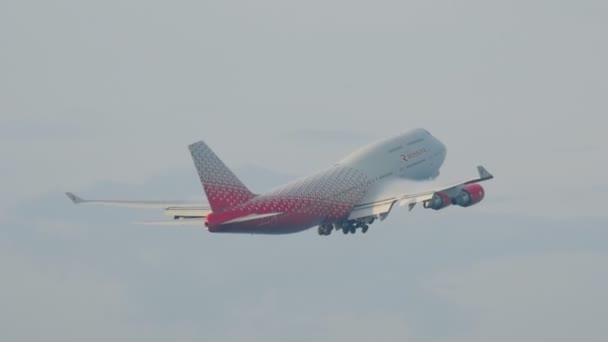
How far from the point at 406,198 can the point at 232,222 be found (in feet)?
56.8

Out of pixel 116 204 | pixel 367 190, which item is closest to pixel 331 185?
pixel 367 190

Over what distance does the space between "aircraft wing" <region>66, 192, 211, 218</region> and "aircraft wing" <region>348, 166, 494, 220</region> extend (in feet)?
40.7

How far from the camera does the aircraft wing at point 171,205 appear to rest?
163625 mm

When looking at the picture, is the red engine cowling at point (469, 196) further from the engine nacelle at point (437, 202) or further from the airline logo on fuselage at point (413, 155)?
the airline logo on fuselage at point (413, 155)

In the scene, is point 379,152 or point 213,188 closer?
point 213,188

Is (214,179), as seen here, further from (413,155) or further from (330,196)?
(413,155)

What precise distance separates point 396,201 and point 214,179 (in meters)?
17.5

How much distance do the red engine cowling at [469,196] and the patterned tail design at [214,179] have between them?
21101mm

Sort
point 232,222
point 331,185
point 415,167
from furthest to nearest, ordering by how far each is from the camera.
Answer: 1. point 415,167
2. point 331,185
3. point 232,222

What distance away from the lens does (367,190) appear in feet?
541

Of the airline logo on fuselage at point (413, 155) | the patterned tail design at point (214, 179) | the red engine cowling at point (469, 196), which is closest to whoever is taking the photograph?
the patterned tail design at point (214, 179)

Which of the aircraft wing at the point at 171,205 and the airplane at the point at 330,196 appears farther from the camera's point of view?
the aircraft wing at the point at 171,205

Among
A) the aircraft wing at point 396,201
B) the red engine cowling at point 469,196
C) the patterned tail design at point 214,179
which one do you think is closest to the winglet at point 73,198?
the patterned tail design at point 214,179

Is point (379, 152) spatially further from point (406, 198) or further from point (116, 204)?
point (116, 204)
